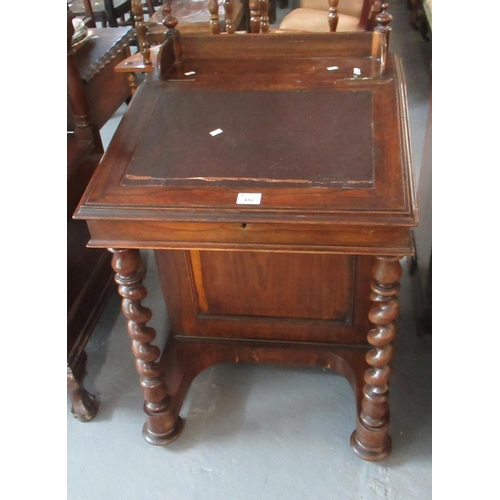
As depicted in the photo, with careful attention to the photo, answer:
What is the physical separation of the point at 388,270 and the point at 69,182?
1.00m

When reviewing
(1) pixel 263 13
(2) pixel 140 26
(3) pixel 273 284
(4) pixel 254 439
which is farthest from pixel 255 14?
(4) pixel 254 439

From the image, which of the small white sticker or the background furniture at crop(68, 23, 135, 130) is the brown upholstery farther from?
the small white sticker

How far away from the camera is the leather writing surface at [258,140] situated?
1070mm

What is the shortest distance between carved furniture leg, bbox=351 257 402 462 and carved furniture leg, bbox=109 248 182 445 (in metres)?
0.53

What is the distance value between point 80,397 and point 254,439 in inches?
21.0

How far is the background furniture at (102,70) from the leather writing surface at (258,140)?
575 millimetres

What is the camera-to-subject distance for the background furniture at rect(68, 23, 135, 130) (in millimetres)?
1800

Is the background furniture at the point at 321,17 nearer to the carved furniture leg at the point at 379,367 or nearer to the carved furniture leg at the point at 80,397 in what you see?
the carved furniture leg at the point at 379,367

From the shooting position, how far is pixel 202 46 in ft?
4.98

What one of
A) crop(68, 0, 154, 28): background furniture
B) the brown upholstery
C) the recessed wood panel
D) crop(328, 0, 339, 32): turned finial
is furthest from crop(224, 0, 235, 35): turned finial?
crop(68, 0, 154, 28): background furniture

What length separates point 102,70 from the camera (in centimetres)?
190

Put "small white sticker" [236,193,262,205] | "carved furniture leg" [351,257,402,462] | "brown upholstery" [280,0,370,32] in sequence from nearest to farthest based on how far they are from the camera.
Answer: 1. "small white sticker" [236,193,262,205]
2. "carved furniture leg" [351,257,402,462]
3. "brown upholstery" [280,0,370,32]

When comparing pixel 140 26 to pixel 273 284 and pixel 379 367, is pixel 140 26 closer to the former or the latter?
pixel 273 284

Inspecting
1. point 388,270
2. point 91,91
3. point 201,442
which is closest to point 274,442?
point 201,442
